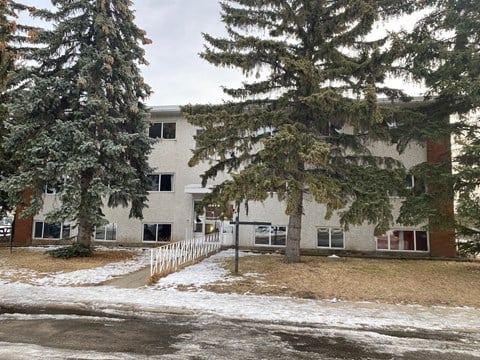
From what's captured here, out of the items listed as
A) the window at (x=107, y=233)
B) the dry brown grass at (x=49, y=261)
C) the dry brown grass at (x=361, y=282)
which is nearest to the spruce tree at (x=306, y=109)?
the dry brown grass at (x=361, y=282)

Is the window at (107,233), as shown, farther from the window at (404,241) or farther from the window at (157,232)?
the window at (404,241)

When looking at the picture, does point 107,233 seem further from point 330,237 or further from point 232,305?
point 232,305

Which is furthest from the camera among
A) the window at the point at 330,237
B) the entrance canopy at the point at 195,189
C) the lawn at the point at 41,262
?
the entrance canopy at the point at 195,189

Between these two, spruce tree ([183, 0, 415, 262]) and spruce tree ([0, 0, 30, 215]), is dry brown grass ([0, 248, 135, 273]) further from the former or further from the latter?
spruce tree ([183, 0, 415, 262])

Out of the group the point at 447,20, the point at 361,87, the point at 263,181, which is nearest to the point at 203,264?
the point at 263,181

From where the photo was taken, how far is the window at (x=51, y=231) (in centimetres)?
2012

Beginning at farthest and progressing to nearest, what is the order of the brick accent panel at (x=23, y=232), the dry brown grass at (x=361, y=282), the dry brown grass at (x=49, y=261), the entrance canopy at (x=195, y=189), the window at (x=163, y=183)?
the brick accent panel at (x=23, y=232) < the window at (x=163, y=183) < the entrance canopy at (x=195, y=189) < the dry brown grass at (x=49, y=261) < the dry brown grass at (x=361, y=282)

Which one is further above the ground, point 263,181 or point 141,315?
point 263,181

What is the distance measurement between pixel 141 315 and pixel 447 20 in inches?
475

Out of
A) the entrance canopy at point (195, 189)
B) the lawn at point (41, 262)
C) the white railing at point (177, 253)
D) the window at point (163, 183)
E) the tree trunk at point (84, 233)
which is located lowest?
the lawn at point (41, 262)

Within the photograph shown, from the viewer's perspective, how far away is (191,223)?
61.6ft

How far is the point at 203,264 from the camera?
1259cm

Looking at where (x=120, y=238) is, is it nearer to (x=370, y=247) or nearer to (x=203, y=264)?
(x=203, y=264)

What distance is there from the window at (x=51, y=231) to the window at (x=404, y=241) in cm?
1709
